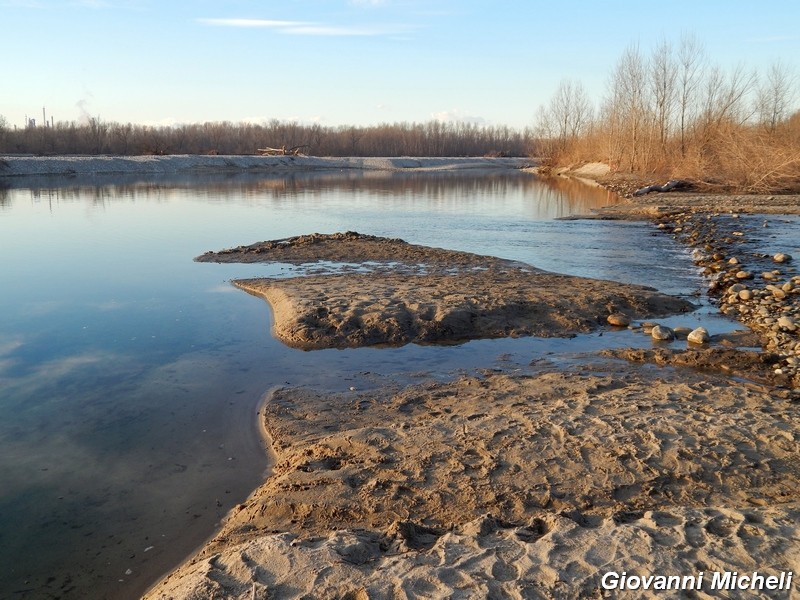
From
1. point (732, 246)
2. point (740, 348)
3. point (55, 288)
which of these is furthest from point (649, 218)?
point (55, 288)

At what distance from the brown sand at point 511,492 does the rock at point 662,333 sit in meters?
1.47

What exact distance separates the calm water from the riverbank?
33118 mm

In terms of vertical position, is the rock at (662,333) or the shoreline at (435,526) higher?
the rock at (662,333)

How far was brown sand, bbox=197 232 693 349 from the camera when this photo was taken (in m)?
8.24

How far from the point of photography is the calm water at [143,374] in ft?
13.8

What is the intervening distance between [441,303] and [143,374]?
12.7 ft

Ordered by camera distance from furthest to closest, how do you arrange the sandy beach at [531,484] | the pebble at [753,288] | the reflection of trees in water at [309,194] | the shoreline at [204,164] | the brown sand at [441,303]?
the shoreline at [204,164] → the reflection of trees in water at [309,194] → the brown sand at [441,303] → the pebble at [753,288] → the sandy beach at [531,484]

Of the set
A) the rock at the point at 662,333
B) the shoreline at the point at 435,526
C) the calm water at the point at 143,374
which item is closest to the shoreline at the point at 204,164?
the calm water at the point at 143,374

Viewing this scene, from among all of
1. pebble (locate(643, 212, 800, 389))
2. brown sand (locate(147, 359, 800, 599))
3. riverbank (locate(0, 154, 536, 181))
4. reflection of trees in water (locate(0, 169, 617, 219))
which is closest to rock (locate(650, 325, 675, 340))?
pebble (locate(643, 212, 800, 389))

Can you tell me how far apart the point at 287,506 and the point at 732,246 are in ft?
45.6

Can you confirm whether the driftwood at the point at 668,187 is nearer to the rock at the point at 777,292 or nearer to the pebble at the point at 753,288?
the pebble at the point at 753,288

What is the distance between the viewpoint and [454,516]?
4.08 m

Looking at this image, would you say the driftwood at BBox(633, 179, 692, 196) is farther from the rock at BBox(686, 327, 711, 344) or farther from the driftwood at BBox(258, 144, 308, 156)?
the driftwood at BBox(258, 144, 308, 156)

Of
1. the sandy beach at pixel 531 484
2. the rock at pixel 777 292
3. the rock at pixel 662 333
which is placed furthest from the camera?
the rock at pixel 777 292
